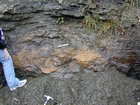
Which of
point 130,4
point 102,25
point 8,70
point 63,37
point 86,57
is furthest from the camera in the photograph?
point 130,4

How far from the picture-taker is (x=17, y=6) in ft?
15.2

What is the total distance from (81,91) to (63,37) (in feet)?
3.97

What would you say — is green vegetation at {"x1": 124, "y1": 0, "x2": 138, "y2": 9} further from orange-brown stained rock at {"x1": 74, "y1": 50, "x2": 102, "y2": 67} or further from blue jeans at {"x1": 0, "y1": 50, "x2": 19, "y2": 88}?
blue jeans at {"x1": 0, "y1": 50, "x2": 19, "y2": 88}

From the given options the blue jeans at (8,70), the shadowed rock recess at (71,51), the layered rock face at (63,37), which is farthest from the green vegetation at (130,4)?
the blue jeans at (8,70)

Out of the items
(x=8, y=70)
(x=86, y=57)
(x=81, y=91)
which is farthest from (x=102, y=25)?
(x=8, y=70)

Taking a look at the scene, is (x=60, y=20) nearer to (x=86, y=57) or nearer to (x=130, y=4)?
(x=86, y=57)

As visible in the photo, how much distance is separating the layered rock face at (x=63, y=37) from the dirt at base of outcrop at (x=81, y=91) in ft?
0.81

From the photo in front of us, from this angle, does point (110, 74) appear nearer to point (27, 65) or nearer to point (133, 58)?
point (133, 58)

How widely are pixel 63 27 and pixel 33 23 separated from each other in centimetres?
62

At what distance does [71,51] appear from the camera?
14.8ft

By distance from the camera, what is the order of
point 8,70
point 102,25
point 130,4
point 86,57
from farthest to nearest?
point 130,4, point 102,25, point 86,57, point 8,70

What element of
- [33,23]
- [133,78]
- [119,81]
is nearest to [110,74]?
[119,81]

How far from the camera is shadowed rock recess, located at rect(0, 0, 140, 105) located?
4.01 meters

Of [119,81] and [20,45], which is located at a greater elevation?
[20,45]
